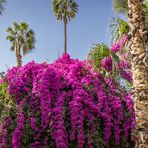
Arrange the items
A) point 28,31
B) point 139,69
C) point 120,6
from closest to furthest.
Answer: point 139,69, point 120,6, point 28,31

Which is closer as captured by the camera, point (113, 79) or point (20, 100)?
point (20, 100)

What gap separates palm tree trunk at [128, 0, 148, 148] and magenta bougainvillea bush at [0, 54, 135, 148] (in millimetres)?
4255

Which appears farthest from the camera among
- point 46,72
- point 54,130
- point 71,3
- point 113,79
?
point 71,3

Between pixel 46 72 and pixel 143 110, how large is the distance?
5.56 metres

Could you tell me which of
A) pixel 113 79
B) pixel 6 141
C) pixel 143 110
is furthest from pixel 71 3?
pixel 143 110

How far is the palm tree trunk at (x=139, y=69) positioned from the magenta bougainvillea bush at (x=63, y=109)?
14.0 ft

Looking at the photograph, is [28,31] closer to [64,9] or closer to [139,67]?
[64,9]

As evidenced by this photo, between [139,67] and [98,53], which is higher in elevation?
[98,53]

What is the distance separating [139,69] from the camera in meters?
10.1

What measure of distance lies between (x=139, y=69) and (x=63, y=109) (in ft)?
15.1

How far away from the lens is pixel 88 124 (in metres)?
14.2

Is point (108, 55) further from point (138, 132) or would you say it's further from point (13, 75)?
point (138, 132)

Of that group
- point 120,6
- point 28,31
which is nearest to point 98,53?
point 120,6

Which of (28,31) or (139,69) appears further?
(28,31)
